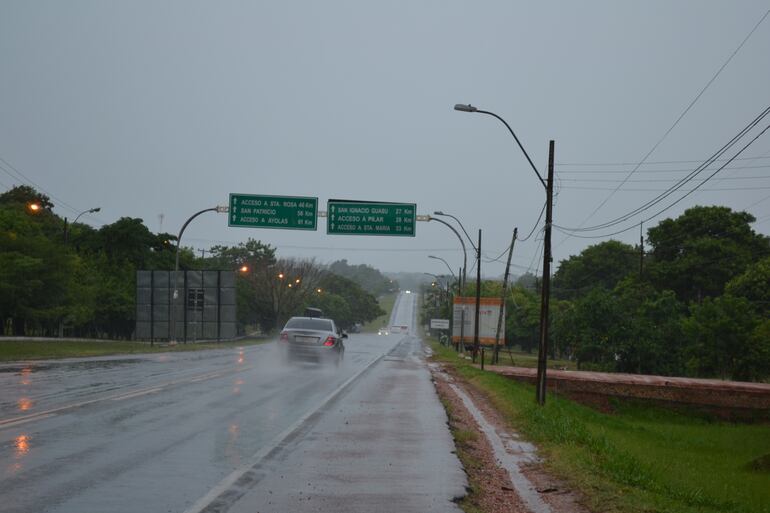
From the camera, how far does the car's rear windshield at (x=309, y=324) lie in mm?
32312

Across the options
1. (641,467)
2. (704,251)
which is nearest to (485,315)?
(704,251)

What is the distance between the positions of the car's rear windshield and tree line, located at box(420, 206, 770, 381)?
23.5 m

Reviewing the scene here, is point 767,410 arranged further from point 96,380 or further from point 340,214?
point 96,380

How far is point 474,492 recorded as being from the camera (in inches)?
360

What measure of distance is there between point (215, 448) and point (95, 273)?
59.1m

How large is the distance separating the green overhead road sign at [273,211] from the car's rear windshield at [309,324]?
255 inches

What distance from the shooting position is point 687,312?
69.9 metres

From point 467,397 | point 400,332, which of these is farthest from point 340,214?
point 400,332

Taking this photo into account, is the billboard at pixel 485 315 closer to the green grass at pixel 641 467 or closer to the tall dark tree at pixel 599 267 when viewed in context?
the tall dark tree at pixel 599 267

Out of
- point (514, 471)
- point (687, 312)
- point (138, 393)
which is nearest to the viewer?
point (514, 471)

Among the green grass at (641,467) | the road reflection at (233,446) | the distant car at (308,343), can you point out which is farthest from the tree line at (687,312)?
the road reflection at (233,446)

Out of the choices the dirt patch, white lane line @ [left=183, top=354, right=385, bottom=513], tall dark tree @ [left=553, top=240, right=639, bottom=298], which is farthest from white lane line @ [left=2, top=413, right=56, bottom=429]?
tall dark tree @ [left=553, top=240, right=639, bottom=298]

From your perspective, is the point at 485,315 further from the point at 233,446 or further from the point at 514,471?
the point at 233,446

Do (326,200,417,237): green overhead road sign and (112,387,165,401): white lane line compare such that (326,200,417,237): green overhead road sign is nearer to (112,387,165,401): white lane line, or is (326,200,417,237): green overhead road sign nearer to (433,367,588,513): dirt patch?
(112,387,165,401): white lane line
